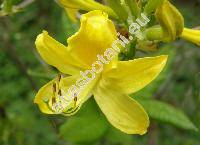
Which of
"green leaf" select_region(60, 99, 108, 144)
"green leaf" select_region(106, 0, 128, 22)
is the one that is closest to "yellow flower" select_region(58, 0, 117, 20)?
"green leaf" select_region(106, 0, 128, 22)

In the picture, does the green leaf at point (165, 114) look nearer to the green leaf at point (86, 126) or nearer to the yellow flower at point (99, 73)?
the green leaf at point (86, 126)

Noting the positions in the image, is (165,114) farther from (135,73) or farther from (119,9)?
(119,9)

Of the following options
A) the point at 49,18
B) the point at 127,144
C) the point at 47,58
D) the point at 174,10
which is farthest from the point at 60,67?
the point at 49,18

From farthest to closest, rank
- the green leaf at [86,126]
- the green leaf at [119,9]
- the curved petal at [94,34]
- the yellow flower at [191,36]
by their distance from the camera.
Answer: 1. the green leaf at [86,126]
2. the yellow flower at [191,36]
3. the green leaf at [119,9]
4. the curved petal at [94,34]

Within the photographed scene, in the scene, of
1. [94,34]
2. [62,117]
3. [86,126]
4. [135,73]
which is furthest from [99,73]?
[62,117]

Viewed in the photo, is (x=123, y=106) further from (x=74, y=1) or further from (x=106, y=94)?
(x=74, y=1)

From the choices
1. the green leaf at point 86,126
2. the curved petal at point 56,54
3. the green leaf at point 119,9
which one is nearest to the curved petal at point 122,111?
the curved petal at point 56,54
